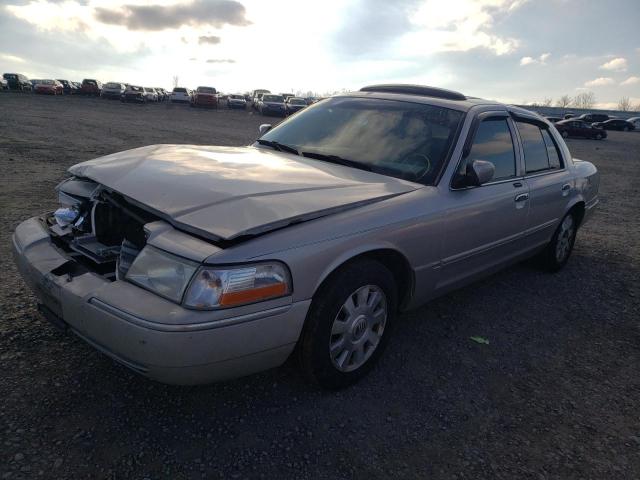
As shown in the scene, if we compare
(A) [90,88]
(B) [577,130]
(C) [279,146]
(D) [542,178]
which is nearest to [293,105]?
(B) [577,130]

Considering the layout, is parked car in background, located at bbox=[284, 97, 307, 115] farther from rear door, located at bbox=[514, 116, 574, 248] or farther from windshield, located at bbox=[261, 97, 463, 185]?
windshield, located at bbox=[261, 97, 463, 185]

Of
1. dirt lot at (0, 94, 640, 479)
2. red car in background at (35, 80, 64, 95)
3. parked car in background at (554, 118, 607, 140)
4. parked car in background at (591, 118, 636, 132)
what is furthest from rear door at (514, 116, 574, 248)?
parked car in background at (591, 118, 636, 132)

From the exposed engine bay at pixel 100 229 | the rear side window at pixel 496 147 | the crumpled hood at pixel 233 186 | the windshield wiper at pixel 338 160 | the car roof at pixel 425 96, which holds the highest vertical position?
the car roof at pixel 425 96

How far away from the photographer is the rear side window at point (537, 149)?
393cm

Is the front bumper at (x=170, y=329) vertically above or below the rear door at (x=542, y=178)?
below

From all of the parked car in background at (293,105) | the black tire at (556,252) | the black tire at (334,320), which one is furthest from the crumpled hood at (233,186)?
Answer: the parked car in background at (293,105)

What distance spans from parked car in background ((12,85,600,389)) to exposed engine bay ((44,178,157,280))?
0.04ft

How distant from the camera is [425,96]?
3.71m

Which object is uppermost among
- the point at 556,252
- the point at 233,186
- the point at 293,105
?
the point at 233,186

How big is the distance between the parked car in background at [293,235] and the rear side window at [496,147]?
16 millimetres

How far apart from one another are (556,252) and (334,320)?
3.22 metres

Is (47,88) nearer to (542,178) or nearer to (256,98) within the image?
(256,98)

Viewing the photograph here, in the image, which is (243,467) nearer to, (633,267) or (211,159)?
(211,159)

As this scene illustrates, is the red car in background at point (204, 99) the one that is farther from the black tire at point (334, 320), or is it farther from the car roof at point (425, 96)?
the black tire at point (334, 320)
